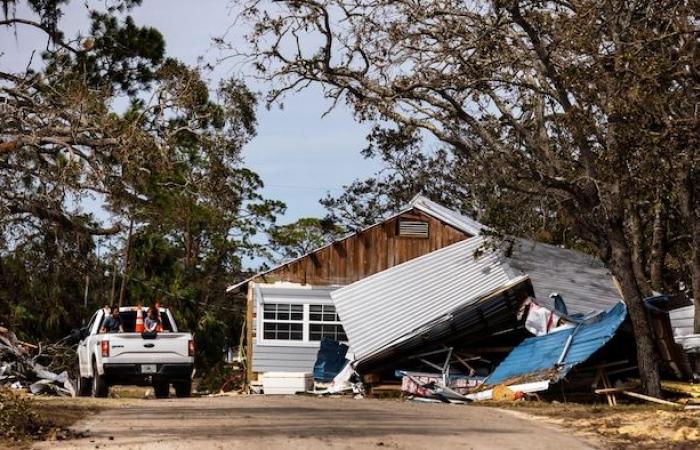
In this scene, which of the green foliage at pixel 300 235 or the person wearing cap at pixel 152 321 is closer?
the person wearing cap at pixel 152 321

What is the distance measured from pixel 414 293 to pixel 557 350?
22.4 ft

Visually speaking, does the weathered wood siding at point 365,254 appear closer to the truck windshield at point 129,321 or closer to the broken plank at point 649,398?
the truck windshield at point 129,321

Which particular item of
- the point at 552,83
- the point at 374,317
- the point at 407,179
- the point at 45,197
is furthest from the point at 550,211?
the point at 407,179

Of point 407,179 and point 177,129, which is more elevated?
point 407,179

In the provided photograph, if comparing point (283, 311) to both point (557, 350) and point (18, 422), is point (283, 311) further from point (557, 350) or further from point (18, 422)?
point (18, 422)

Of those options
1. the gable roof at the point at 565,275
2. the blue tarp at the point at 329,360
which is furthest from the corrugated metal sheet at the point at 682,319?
the blue tarp at the point at 329,360

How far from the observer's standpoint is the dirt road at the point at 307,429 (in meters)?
12.1

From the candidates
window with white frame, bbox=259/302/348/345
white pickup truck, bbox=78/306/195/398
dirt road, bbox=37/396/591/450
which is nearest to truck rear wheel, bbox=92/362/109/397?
white pickup truck, bbox=78/306/195/398

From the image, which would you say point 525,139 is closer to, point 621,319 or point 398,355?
point 621,319

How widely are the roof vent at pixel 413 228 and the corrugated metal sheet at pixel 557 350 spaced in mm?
10976

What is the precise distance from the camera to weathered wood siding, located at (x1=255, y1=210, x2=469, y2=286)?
3559cm

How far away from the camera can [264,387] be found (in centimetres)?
2933

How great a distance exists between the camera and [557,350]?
930 inches

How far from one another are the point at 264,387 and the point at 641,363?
1077cm
